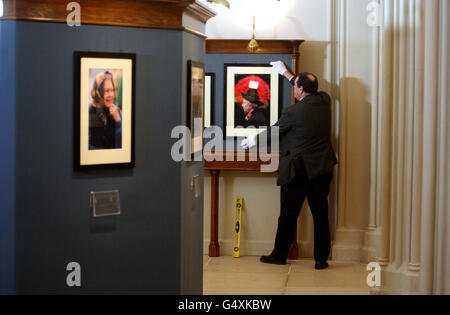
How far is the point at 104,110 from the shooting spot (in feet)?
11.7

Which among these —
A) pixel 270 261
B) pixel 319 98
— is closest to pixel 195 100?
pixel 319 98

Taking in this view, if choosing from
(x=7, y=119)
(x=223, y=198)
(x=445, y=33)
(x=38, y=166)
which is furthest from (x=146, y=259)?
(x=223, y=198)

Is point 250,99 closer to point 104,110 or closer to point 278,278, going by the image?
point 278,278

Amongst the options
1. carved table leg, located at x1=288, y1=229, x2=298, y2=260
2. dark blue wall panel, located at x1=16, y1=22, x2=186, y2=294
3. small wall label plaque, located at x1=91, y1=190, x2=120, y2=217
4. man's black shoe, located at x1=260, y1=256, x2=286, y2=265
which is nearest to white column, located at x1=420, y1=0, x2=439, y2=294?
dark blue wall panel, located at x1=16, y1=22, x2=186, y2=294

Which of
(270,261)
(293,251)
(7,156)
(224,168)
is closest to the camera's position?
(7,156)

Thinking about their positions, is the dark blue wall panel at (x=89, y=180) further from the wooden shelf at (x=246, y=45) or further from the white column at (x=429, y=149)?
the wooden shelf at (x=246, y=45)

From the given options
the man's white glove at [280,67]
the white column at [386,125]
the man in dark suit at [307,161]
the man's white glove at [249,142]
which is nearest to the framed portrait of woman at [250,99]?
the man's white glove at [280,67]

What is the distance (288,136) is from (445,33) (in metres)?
2.89

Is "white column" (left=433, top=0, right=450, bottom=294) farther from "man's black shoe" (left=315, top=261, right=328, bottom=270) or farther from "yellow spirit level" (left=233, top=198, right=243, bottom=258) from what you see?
"yellow spirit level" (left=233, top=198, right=243, bottom=258)

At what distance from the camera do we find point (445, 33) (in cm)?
408

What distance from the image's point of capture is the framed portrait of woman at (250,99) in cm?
730

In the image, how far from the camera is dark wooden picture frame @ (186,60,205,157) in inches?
152

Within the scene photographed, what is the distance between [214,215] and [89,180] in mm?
3776

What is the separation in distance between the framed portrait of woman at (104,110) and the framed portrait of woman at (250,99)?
377cm
